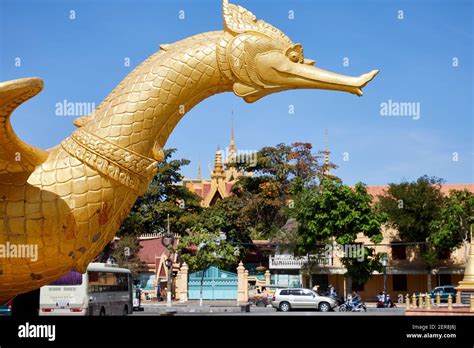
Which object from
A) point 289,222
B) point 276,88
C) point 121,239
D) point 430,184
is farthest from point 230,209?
point 276,88

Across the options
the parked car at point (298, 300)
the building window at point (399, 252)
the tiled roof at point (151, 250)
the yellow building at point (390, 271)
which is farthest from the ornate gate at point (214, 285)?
the building window at point (399, 252)

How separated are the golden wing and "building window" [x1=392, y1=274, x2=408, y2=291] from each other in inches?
1142

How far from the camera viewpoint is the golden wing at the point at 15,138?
362 cm

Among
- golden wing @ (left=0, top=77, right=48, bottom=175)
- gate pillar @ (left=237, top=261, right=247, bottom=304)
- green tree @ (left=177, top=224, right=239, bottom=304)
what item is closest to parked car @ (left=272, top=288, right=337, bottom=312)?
gate pillar @ (left=237, top=261, right=247, bottom=304)

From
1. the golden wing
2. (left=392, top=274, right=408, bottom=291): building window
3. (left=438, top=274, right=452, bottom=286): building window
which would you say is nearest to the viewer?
the golden wing

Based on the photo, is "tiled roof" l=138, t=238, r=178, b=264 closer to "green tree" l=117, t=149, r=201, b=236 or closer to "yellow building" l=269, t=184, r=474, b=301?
"green tree" l=117, t=149, r=201, b=236

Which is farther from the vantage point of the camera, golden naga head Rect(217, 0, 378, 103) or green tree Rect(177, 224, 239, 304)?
green tree Rect(177, 224, 239, 304)

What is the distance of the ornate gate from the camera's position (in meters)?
28.5

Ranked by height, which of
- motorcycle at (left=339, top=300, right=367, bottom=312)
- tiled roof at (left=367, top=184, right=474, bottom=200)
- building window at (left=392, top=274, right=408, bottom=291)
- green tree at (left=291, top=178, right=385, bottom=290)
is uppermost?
tiled roof at (left=367, top=184, right=474, bottom=200)

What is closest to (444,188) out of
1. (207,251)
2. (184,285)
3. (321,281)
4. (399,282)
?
(399,282)

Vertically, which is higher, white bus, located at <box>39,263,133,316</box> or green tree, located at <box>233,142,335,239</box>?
green tree, located at <box>233,142,335,239</box>

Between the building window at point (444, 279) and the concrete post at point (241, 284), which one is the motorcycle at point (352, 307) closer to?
the concrete post at point (241, 284)
